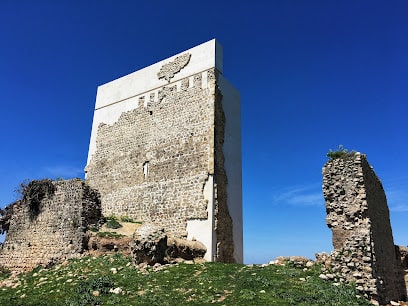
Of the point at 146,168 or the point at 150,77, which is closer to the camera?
the point at 146,168

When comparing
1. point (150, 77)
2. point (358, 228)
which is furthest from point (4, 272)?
point (358, 228)

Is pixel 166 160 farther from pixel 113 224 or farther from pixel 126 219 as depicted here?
pixel 113 224

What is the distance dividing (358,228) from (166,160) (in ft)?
27.1

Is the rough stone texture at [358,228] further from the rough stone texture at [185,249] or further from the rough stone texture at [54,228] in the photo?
the rough stone texture at [54,228]

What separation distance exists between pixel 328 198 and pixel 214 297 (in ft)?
13.6

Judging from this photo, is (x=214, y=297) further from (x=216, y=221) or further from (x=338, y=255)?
(x=216, y=221)

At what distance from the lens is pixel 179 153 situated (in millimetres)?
14016

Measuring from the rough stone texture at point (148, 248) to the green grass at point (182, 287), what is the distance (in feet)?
1.30

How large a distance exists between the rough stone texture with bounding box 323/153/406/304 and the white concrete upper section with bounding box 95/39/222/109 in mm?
7515

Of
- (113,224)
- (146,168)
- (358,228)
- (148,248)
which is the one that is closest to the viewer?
(358,228)

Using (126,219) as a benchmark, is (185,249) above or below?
below

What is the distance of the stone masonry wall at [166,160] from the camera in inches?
512

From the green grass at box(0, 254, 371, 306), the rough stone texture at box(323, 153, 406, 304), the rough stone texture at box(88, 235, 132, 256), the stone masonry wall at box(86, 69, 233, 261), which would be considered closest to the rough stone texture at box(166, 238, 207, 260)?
the stone masonry wall at box(86, 69, 233, 261)

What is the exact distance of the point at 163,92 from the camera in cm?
1563
